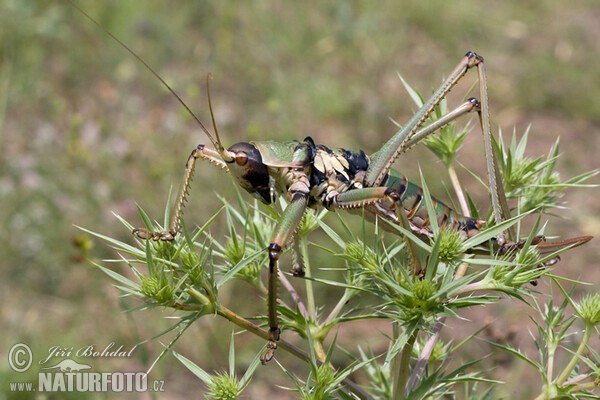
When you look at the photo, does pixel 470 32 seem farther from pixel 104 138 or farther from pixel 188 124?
pixel 104 138

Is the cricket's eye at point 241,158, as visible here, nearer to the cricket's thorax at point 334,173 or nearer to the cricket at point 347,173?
the cricket at point 347,173

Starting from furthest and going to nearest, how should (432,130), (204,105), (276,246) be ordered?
(204,105)
(432,130)
(276,246)

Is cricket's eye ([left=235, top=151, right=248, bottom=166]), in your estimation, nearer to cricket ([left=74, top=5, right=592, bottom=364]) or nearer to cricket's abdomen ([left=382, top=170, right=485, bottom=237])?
cricket ([left=74, top=5, right=592, bottom=364])

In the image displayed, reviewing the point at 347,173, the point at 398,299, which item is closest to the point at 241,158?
the point at 347,173

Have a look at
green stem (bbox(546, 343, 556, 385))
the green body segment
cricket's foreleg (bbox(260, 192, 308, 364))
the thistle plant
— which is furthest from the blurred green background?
green stem (bbox(546, 343, 556, 385))

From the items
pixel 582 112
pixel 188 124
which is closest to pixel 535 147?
pixel 582 112

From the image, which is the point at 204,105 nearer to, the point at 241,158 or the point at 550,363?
the point at 241,158
